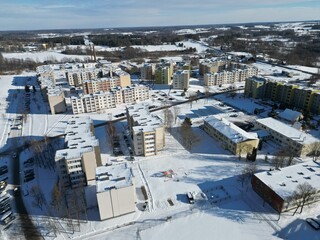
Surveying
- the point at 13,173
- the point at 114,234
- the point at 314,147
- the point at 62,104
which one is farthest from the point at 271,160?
the point at 62,104

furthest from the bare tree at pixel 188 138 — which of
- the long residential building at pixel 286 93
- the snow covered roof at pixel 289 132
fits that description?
the long residential building at pixel 286 93

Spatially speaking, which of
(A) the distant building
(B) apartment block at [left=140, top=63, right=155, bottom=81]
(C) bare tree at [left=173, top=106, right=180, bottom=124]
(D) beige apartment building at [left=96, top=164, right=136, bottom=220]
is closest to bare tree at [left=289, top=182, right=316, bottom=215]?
(A) the distant building

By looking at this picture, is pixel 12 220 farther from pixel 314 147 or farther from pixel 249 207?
pixel 314 147

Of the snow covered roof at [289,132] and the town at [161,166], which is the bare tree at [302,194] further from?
the snow covered roof at [289,132]

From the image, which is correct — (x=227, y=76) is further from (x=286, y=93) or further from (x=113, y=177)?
(x=113, y=177)

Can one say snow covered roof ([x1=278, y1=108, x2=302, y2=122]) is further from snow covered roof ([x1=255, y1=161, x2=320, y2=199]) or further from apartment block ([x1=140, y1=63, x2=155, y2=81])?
apartment block ([x1=140, y1=63, x2=155, y2=81])

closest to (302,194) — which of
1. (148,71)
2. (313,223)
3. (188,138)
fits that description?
(313,223)
